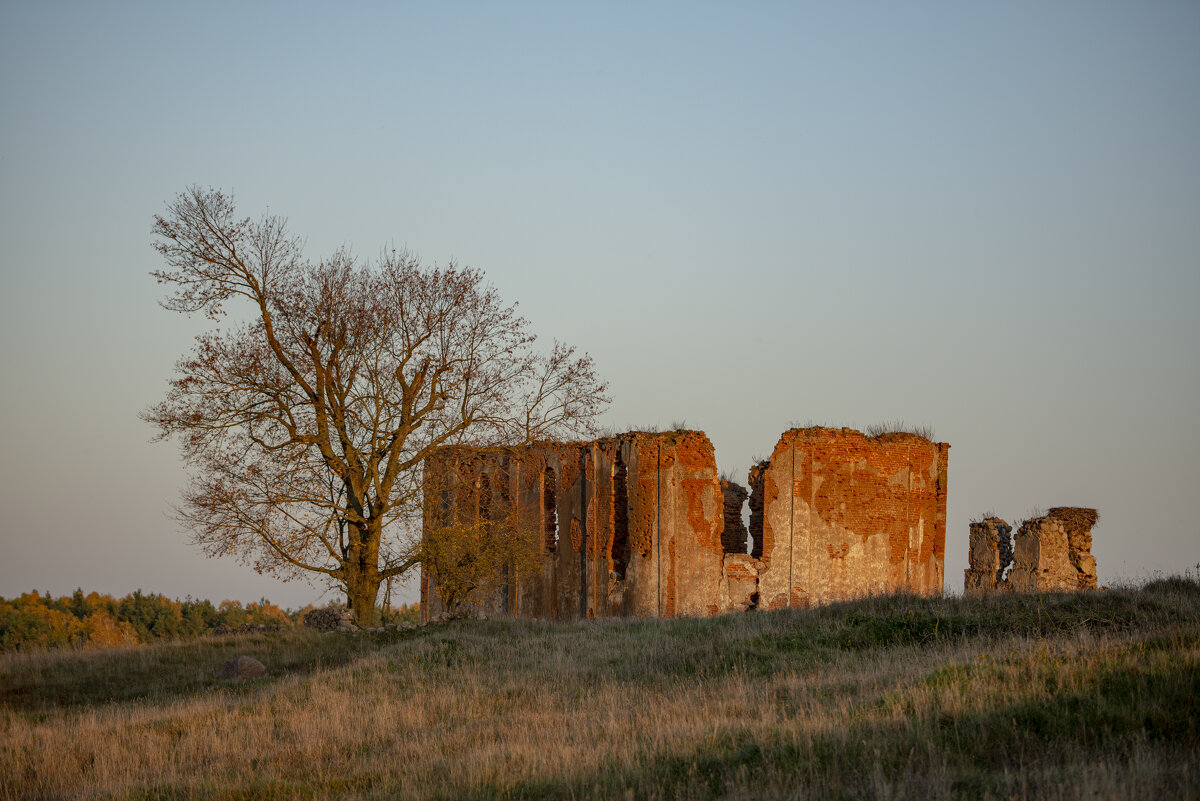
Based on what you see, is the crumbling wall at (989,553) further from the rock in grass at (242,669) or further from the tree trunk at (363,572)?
the rock in grass at (242,669)

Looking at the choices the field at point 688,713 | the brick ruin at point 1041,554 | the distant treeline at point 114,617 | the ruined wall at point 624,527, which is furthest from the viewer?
A: the distant treeline at point 114,617

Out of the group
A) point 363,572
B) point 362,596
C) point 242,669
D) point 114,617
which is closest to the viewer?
point 242,669

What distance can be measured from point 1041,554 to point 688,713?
1885 centimetres

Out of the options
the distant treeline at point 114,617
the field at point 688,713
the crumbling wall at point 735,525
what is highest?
the crumbling wall at point 735,525

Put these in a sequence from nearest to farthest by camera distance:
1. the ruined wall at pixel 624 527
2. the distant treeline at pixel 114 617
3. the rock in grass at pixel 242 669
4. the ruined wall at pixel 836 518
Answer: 1. the rock in grass at pixel 242 669
2. the ruined wall at pixel 624 527
3. the ruined wall at pixel 836 518
4. the distant treeline at pixel 114 617

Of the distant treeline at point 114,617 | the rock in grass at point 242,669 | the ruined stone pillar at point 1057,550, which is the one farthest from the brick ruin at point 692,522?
the distant treeline at point 114,617

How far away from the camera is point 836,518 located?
2516 cm

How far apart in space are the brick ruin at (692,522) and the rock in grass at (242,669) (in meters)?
6.70

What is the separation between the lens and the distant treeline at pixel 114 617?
3862cm

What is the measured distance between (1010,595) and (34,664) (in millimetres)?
17544

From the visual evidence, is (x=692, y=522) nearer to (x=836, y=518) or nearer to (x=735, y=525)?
(x=735, y=525)

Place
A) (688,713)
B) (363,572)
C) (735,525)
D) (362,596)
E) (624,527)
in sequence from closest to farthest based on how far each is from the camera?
(688,713) < (362,596) < (363,572) < (624,527) < (735,525)

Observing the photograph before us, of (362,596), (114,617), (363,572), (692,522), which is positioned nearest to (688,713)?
(362,596)

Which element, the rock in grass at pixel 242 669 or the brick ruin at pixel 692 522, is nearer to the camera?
the rock in grass at pixel 242 669
